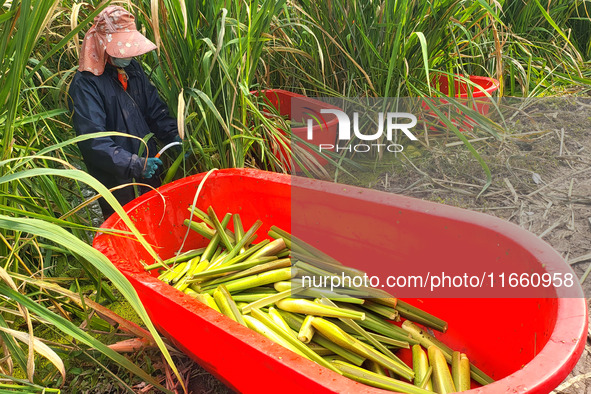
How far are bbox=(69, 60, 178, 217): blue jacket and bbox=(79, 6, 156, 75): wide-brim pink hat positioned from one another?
80mm

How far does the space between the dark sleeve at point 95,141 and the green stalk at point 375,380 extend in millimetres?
1007

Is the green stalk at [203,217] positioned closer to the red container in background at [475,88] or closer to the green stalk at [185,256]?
the green stalk at [185,256]

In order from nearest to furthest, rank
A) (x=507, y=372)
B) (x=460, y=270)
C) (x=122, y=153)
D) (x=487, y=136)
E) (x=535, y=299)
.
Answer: (x=535, y=299)
(x=507, y=372)
(x=460, y=270)
(x=122, y=153)
(x=487, y=136)

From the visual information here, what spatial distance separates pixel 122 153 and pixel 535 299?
1394mm

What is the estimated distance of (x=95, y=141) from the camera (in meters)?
1.80

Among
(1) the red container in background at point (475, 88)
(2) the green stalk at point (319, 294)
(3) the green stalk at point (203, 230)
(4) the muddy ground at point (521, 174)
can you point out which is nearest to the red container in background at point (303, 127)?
(4) the muddy ground at point (521, 174)

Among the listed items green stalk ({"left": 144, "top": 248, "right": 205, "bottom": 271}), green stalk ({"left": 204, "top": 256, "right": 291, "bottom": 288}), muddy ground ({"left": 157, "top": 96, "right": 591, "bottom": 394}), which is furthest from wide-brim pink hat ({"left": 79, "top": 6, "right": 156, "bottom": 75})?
muddy ground ({"left": 157, "top": 96, "right": 591, "bottom": 394})

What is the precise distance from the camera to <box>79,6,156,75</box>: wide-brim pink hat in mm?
1770

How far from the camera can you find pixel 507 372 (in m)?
1.39

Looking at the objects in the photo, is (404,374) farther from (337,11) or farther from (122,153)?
(337,11)

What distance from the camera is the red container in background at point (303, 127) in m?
2.38

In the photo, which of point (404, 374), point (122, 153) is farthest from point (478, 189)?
point (122, 153)

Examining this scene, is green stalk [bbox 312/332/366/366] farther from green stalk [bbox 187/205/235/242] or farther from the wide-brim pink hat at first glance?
the wide-brim pink hat

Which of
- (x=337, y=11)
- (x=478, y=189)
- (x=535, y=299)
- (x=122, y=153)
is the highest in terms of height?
(x=337, y=11)
